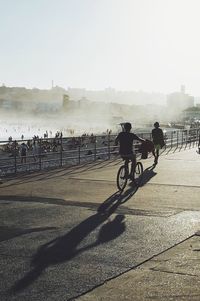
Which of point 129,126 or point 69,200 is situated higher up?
point 129,126

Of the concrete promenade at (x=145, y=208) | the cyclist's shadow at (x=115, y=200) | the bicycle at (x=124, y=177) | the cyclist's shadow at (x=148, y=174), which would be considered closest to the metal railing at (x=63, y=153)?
the concrete promenade at (x=145, y=208)

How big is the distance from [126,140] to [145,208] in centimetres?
364

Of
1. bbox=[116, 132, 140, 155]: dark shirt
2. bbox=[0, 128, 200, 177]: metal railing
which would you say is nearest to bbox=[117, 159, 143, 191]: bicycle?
bbox=[116, 132, 140, 155]: dark shirt

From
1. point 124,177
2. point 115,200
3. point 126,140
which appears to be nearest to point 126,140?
point 126,140

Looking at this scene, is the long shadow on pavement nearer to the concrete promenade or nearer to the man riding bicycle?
the concrete promenade

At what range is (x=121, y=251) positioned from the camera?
7.61 metres

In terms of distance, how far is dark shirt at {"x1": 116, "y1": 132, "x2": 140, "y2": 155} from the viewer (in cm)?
1455

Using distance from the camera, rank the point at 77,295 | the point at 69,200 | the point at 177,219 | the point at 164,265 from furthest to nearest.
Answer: the point at 69,200
the point at 177,219
the point at 164,265
the point at 77,295

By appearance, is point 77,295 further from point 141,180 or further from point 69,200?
point 141,180

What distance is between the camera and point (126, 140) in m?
14.6

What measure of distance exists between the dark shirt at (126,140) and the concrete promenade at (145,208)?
98 cm

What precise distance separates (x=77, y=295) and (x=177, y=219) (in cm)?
465

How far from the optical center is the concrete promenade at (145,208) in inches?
233

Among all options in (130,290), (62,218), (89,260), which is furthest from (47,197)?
(130,290)
